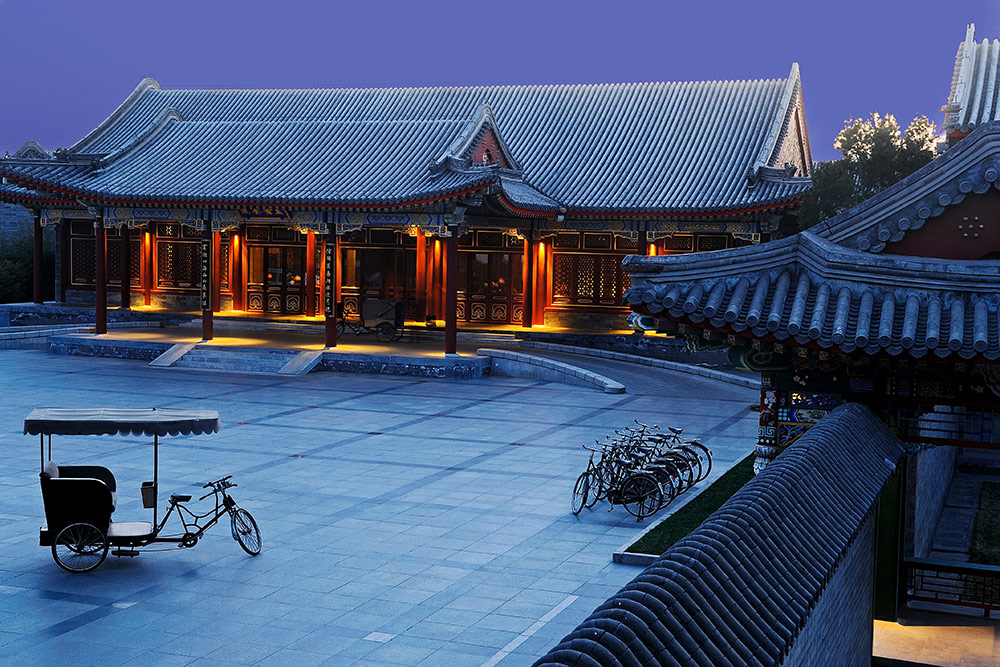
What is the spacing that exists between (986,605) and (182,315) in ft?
92.0

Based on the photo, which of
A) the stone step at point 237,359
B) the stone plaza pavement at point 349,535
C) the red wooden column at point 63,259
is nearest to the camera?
the stone plaza pavement at point 349,535

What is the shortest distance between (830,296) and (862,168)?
27.0m

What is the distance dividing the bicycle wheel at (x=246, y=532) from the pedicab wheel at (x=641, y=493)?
Result: 4.30 m

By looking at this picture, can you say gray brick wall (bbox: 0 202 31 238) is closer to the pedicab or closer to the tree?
the tree

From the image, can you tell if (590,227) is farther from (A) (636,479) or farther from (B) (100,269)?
(A) (636,479)

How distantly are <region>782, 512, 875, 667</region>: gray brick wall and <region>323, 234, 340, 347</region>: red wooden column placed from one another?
18.9 meters

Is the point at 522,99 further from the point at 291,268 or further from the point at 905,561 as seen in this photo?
the point at 905,561

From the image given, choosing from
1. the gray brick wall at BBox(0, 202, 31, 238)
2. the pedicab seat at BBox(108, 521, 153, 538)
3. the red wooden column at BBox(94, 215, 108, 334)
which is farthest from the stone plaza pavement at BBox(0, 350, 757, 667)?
the gray brick wall at BBox(0, 202, 31, 238)

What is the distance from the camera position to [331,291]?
27.0 meters

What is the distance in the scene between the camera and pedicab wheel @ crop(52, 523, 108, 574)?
10516 millimetres

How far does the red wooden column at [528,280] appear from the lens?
3120 centimetres

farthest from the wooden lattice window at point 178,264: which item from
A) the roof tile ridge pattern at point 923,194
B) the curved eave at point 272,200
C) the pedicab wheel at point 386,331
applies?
the roof tile ridge pattern at point 923,194

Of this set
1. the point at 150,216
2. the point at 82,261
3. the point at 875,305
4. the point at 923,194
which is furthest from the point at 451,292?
the point at 875,305

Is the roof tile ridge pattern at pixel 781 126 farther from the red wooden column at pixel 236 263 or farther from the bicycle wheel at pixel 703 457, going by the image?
the red wooden column at pixel 236 263
